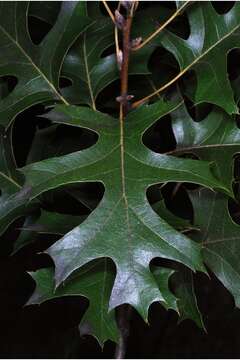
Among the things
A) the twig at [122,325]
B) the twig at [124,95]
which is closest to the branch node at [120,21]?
the twig at [124,95]

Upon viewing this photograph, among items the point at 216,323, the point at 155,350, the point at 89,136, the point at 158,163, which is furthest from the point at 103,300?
the point at 216,323

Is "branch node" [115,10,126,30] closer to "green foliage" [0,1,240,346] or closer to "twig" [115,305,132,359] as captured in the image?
"green foliage" [0,1,240,346]

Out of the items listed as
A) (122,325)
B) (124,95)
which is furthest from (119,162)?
(122,325)

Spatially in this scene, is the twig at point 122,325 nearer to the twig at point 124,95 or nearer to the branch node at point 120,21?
the twig at point 124,95

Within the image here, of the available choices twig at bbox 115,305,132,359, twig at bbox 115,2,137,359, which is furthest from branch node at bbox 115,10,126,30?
twig at bbox 115,305,132,359

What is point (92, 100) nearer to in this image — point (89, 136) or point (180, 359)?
point (89, 136)

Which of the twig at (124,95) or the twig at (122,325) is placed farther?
the twig at (122,325)

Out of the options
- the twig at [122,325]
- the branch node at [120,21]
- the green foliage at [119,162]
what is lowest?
the twig at [122,325]

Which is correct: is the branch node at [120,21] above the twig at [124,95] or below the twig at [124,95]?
above
